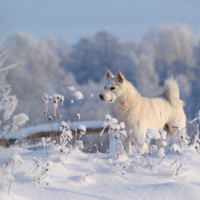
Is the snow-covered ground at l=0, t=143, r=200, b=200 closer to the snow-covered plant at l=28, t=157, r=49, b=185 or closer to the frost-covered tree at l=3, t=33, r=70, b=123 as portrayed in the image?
the snow-covered plant at l=28, t=157, r=49, b=185

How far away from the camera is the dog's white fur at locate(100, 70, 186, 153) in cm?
395

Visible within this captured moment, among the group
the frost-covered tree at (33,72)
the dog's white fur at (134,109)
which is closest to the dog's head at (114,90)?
the dog's white fur at (134,109)

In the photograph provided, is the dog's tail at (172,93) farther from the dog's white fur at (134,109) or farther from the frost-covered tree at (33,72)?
the frost-covered tree at (33,72)

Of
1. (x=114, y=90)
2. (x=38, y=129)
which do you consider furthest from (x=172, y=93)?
(x=38, y=129)

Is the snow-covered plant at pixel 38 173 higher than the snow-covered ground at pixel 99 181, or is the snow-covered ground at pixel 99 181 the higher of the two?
the snow-covered plant at pixel 38 173

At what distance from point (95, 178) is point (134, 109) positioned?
6.36ft

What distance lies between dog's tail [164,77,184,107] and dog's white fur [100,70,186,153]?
8cm

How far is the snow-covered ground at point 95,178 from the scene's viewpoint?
2019mm

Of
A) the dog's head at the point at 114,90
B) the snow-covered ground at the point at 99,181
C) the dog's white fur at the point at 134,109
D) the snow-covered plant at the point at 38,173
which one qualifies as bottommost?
the snow-covered ground at the point at 99,181

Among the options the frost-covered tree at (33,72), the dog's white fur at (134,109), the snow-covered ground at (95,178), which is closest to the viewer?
the snow-covered ground at (95,178)

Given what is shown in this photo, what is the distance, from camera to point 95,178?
7.60ft

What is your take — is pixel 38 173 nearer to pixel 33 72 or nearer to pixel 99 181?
pixel 99 181

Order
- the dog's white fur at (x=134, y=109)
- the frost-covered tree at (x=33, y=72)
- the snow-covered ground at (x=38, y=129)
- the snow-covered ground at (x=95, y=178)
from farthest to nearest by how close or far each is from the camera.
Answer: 1. the frost-covered tree at (x=33, y=72)
2. the snow-covered ground at (x=38, y=129)
3. the dog's white fur at (x=134, y=109)
4. the snow-covered ground at (x=95, y=178)

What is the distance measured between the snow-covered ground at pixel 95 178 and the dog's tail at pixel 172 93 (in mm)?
2041
